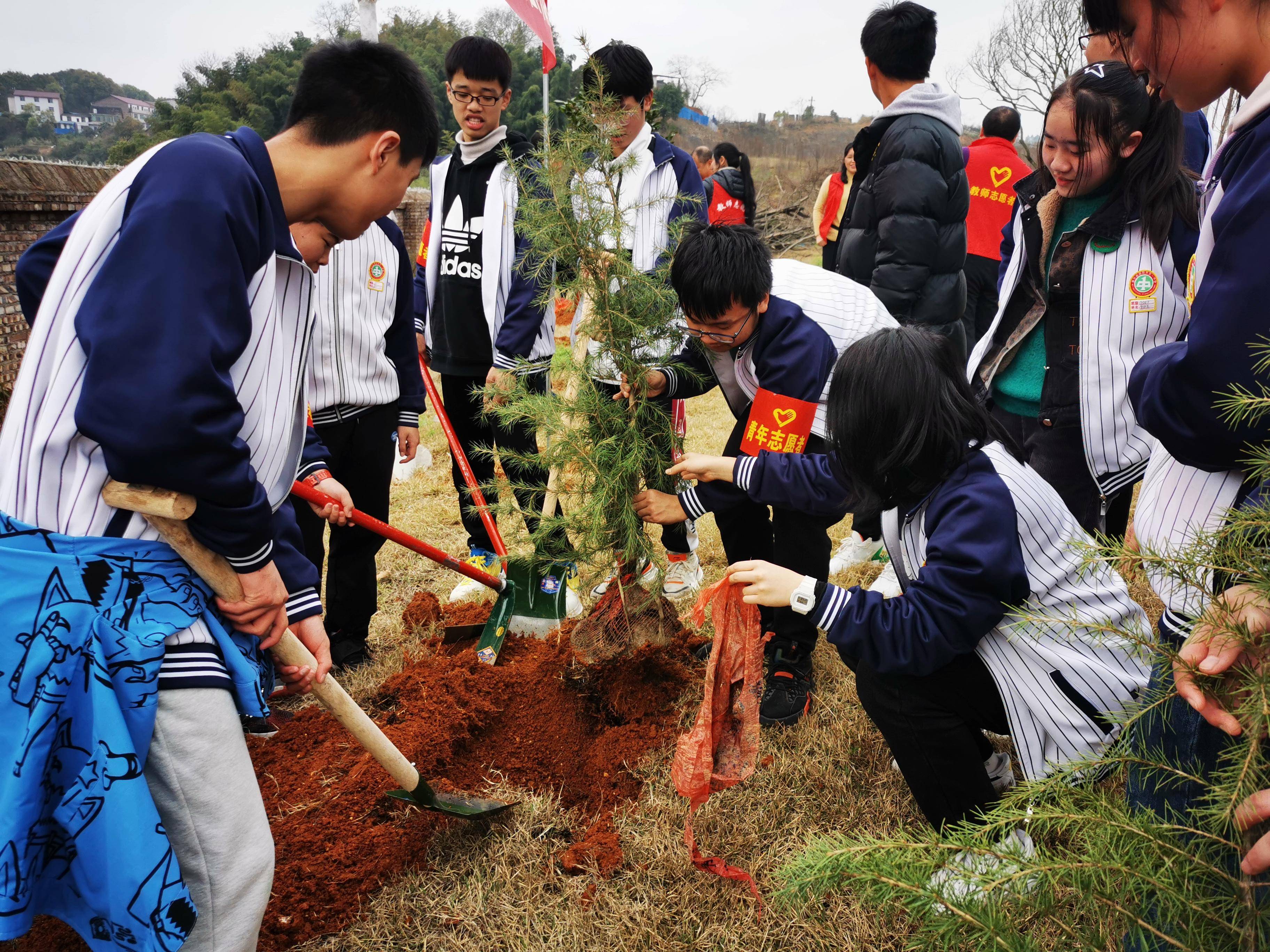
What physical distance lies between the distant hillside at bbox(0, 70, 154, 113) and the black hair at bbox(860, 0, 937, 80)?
16.0 meters

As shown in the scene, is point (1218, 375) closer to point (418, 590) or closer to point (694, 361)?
point (694, 361)

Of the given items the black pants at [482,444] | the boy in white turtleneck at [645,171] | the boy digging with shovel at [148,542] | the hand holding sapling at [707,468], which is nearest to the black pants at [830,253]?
the boy in white turtleneck at [645,171]

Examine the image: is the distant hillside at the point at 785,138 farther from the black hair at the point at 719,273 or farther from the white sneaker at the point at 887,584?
the black hair at the point at 719,273

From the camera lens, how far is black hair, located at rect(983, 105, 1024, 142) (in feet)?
19.8

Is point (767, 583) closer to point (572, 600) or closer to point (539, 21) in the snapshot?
point (572, 600)

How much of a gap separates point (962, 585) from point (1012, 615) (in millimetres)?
186

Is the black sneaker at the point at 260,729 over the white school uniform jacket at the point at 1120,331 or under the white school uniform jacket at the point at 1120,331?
under

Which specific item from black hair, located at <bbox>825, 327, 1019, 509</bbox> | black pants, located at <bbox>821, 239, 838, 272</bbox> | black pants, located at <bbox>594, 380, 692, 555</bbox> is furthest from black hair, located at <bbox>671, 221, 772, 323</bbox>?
black pants, located at <bbox>821, 239, 838, 272</bbox>

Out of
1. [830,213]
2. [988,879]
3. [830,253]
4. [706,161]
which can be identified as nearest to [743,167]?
[706,161]

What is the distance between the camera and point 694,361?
10.3 feet

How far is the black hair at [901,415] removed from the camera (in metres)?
1.93

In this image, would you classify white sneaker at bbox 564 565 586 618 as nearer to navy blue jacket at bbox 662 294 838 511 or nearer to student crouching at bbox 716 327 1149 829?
navy blue jacket at bbox 662 294 838 511

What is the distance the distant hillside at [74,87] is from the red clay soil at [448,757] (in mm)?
16125

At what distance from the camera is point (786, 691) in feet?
9.94
